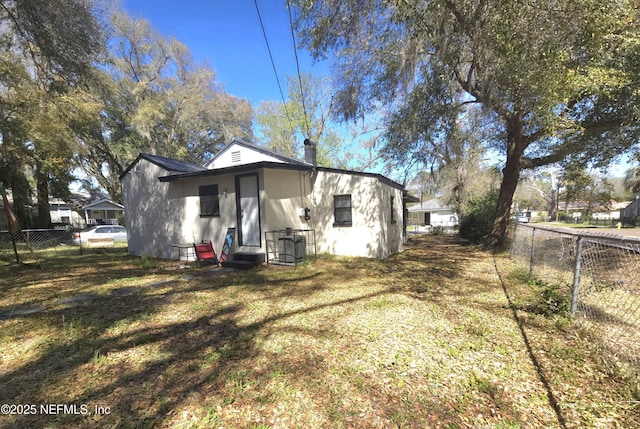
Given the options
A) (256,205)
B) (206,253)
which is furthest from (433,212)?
(206,253)

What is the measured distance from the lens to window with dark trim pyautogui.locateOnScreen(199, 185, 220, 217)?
855 centimetres

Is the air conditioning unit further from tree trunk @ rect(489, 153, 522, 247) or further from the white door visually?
tree trunk @ rect(489, 153, 522, 247)

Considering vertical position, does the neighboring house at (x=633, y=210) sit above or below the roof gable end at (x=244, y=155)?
below

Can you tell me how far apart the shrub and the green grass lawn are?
28.7 feet

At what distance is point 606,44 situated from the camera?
5383 mm

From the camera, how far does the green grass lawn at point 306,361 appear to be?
2188mm

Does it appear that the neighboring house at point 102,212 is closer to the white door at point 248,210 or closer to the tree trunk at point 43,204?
the tree trunk at point 43,204

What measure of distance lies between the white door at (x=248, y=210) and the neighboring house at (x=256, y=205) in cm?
3

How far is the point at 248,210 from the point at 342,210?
3.11 meters

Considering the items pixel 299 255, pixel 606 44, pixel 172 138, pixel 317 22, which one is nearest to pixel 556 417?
pixel 299 255

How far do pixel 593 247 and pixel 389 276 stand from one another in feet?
11.9

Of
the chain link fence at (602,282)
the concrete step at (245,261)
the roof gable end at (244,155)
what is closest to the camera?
the chain link fence at (602,282)

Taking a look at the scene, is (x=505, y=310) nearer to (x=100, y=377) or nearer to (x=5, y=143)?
(x=100, y=377)

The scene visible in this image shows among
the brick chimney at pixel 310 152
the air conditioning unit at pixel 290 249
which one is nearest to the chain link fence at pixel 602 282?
the air conditioning unit at pixel 290 249
